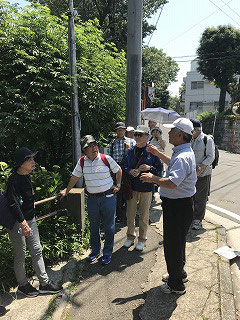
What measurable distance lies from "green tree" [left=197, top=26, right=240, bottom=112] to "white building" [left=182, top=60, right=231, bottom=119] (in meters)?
17.7

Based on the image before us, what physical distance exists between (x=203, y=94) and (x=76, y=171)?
41.8 m

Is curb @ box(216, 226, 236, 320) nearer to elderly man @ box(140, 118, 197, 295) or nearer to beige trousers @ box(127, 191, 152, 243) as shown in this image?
elderly man @ box(140, 118, 197, 295)

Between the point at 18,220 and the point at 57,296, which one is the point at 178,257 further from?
the point at 18,220

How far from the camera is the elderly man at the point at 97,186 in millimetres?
3566

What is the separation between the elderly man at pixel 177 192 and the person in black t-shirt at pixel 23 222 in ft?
4.12

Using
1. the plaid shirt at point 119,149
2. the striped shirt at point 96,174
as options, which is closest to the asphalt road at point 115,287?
the striped shirt at point 96,174

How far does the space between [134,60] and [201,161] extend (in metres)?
2.56

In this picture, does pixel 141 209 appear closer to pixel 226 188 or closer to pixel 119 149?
pixel 119 149

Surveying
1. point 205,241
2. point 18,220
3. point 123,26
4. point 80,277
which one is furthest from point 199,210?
point 123,26

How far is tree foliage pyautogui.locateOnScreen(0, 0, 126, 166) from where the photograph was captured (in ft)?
15.0

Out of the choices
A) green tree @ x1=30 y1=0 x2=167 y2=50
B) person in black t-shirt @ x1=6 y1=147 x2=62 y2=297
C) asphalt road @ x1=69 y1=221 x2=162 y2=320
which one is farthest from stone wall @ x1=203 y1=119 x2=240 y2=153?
person in black t-shirt @ x1=6 y1=147 x2=62 y2=297

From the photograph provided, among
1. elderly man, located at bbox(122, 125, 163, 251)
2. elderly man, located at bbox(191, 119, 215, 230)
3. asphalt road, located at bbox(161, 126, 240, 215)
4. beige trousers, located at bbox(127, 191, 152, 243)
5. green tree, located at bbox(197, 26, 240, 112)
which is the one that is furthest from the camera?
green tree, located at bbox(197, 26, 240, 112)

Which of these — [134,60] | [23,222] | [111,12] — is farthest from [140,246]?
[111,12]

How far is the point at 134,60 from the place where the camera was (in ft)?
18.5
